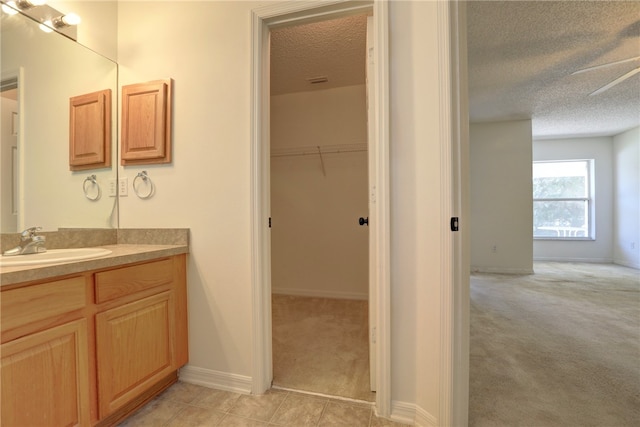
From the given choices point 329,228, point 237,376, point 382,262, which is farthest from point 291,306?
point 382,262

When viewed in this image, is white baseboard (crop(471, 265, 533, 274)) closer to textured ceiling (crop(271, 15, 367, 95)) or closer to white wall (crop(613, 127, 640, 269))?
white wall (crop(613, 127, 640, 269))

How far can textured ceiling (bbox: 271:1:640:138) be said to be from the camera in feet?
7.00

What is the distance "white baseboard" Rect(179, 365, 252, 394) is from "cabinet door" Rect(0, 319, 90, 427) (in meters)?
0.54

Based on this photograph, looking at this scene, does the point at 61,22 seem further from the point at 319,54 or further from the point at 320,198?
the point at 320,198

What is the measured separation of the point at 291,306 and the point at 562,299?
3070 millimetres

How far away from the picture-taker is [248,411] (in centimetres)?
133

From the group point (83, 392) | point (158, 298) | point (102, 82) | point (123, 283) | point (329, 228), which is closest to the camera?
point (83, 392)

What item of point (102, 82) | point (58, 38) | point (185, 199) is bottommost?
point (185, 199)

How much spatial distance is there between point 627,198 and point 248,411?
279 inches

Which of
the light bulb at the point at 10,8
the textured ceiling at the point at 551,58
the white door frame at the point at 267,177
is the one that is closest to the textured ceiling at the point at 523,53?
the textured ceiling at the point at 551,58

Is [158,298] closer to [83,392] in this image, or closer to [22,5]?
[83,392]

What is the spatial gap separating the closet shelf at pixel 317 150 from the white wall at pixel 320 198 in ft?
0.10

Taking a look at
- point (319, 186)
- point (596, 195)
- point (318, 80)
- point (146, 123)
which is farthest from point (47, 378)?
point (596, 195)

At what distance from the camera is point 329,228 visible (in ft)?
10.7
